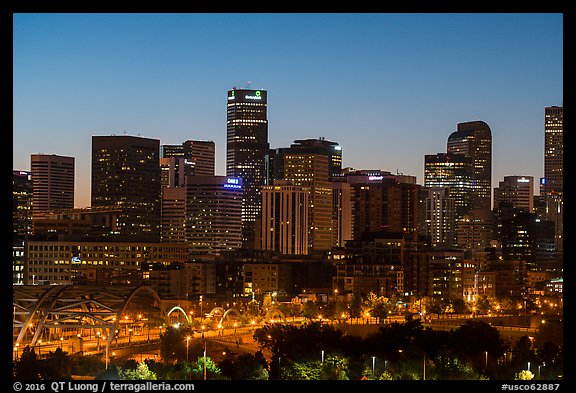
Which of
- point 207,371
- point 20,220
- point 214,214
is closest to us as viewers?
point 207,371

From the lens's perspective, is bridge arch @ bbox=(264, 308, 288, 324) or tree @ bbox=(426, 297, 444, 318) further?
tree @ bbox=(426, 297, 444, 318)

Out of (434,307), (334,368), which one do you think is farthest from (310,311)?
(334,368)

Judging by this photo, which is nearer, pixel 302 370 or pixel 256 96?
pixel 302 370

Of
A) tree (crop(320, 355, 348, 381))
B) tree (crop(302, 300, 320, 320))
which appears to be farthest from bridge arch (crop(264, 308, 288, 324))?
tree (crop(320, 355, 348, 381))

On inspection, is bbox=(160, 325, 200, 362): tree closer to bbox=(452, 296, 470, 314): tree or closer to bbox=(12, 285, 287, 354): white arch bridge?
bbox=(12, 285, 287, 354): white arch bridge

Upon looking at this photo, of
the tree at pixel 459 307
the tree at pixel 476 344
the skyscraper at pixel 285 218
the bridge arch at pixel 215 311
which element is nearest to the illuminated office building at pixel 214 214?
the skyscraper at pixel 285 218

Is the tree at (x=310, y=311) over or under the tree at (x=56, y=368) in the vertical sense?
under

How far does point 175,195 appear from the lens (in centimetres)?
10250

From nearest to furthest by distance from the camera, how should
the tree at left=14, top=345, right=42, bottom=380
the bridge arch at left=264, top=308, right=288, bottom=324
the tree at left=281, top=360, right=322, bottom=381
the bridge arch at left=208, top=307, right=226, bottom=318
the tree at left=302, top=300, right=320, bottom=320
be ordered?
the tree at left=14, top=345, right=42, bottom=380 < the tree at left=281, top=360, right=322, bottom=381 < the bridge arch at left=264, top=308, right=288, bottom=324 < the tree at left=302, top=300, right=320, bottom=320 < the bridge arch at left=208, top=307, right=226, bottom=318

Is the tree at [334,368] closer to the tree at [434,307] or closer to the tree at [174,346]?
the tree at [174,346]

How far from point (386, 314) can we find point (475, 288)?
24.2 meters

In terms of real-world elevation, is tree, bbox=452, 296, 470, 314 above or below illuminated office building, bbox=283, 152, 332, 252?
below

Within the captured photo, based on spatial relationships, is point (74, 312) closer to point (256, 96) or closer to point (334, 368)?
point (334, 368)
